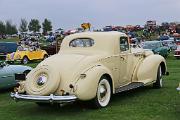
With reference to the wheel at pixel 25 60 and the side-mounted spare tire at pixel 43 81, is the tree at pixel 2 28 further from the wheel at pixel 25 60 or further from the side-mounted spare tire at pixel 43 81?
the side-mounted spare tire at pixel 43 81

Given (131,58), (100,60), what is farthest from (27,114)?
(131,58)

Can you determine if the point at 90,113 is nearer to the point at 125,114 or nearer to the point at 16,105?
the point at 125,114

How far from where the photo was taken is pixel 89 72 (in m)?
8.89

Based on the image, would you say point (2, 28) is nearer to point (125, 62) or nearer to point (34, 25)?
point (34, 25)

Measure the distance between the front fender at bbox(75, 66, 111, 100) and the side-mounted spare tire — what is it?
19.4 inches

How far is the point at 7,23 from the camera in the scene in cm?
10700

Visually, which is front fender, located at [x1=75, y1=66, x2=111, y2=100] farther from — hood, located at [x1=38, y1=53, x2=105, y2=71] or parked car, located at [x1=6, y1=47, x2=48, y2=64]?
parked car, located at [x1=6, y1=47, x2=48, y2=64]

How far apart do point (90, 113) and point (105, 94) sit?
86 cm

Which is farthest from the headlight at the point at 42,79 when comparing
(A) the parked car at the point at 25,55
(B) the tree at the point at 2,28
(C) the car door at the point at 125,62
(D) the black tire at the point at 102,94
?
(B) the tree at the point at 2,28

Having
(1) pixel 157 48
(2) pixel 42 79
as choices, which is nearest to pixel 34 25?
(1) pixel 157 48

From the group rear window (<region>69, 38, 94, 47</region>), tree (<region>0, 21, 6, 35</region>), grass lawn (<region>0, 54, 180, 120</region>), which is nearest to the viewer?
grass lawn (<region>0, 54, 180, 120</region>)

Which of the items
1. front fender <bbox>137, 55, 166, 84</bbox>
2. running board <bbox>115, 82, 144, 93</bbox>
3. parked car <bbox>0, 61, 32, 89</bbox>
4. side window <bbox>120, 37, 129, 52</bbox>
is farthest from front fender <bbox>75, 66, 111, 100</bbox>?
parked car <bbox>0, 61, 32, 89</bbox>

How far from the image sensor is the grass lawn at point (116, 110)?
8.40 m

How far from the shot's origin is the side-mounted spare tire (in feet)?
28.2
